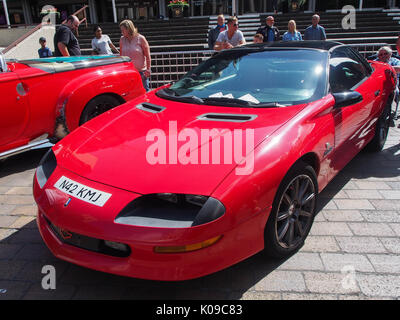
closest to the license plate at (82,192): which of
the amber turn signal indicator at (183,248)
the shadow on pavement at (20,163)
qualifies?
the amber turn signal indicator at (183,248)

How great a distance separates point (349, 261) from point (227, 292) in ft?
3.13

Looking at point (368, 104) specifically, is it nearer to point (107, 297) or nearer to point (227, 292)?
point (227, 292)

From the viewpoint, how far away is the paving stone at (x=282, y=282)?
7.55ft

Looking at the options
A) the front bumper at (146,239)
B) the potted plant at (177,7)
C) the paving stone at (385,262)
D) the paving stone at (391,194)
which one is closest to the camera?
the front bumper at (146,239)

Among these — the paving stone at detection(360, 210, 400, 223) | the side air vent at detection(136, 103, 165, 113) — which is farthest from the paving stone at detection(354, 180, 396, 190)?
the side air vent at detection(136, 103, 165, 113)

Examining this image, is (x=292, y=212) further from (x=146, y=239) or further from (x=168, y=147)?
(x=146, y=239)

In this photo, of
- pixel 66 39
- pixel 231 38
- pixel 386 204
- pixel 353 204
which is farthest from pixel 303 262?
pixel 66 39

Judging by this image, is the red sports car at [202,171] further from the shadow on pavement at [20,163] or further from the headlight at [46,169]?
the shadow on pavement at [20,163]

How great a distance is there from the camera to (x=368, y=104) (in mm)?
3727

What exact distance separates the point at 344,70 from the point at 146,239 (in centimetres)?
275

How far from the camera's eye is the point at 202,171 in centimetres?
213

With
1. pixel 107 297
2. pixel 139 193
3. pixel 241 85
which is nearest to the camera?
pixel 139 193

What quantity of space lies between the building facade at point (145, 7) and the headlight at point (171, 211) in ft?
63.9
